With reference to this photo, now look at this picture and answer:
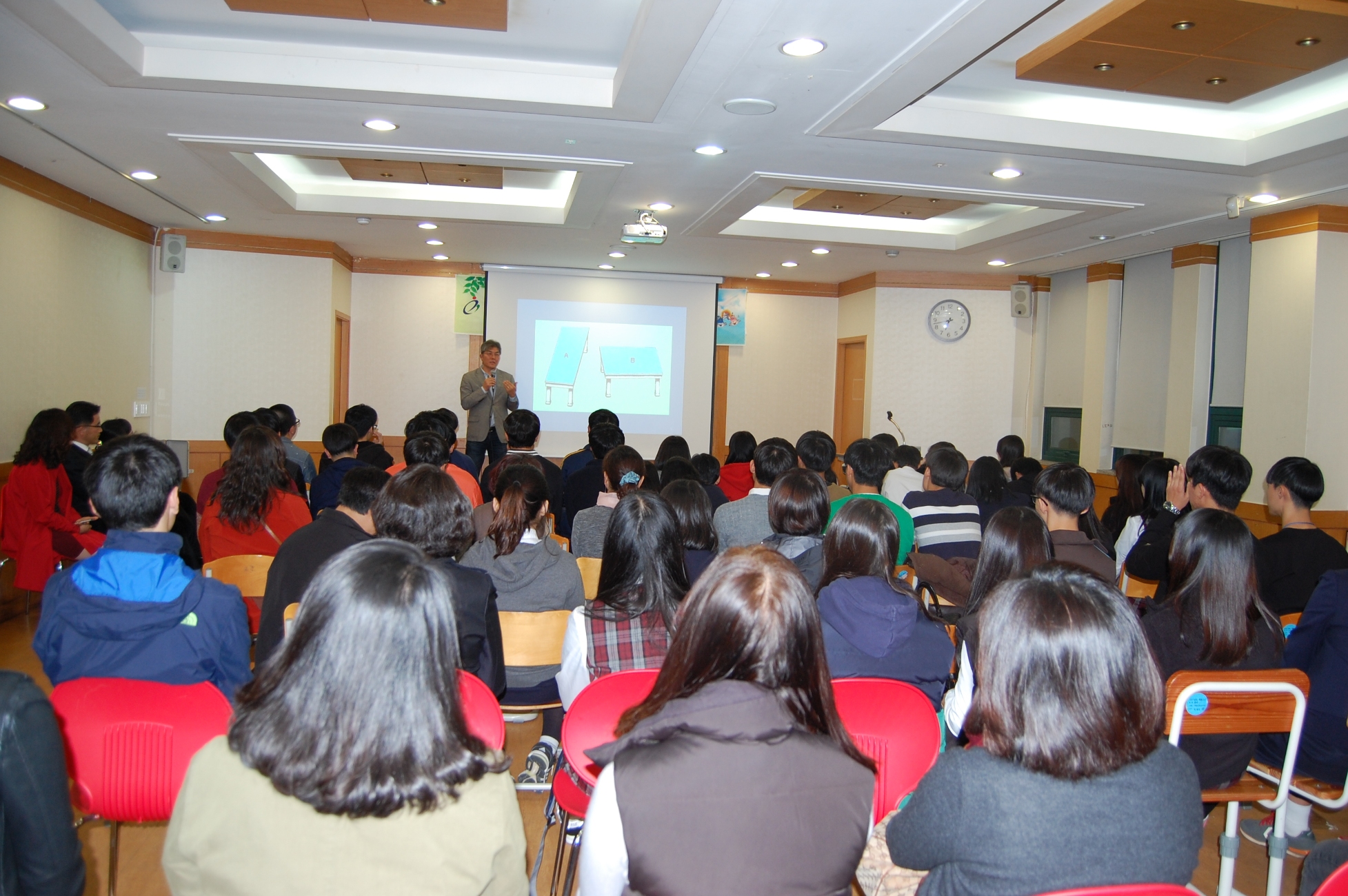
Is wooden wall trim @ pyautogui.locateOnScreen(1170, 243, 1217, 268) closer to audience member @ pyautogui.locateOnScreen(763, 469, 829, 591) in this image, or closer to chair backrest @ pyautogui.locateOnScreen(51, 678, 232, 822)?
audience member @ pyautogui.locateOnScreen(763, 469, 829, 591)

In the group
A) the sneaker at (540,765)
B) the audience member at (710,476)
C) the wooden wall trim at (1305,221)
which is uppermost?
the wooden wall trim at (1305,221)

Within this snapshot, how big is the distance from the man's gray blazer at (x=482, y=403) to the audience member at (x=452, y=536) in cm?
583

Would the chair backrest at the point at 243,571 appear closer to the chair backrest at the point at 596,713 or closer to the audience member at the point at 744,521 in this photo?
the chair backrest at the point at 596,713

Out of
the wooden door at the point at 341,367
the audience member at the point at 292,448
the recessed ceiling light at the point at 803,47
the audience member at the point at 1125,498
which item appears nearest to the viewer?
the recessed ceiling light at the point at 803,47

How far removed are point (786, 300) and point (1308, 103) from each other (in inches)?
241

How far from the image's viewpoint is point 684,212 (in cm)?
655

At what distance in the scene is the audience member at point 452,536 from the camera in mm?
2291

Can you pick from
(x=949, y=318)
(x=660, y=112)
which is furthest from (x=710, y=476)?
(x=949, y=318)

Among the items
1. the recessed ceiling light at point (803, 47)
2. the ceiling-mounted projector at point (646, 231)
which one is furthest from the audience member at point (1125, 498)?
the ceiling-mounted projector at point (646, 231)

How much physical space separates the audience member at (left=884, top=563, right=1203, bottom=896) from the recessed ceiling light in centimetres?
267

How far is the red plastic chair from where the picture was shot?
1.66m

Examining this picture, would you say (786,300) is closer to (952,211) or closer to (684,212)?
(952,211)

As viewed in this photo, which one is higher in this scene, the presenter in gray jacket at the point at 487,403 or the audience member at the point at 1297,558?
the presenter in gray jacket at the point at 487,403

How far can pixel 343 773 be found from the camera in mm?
1105
